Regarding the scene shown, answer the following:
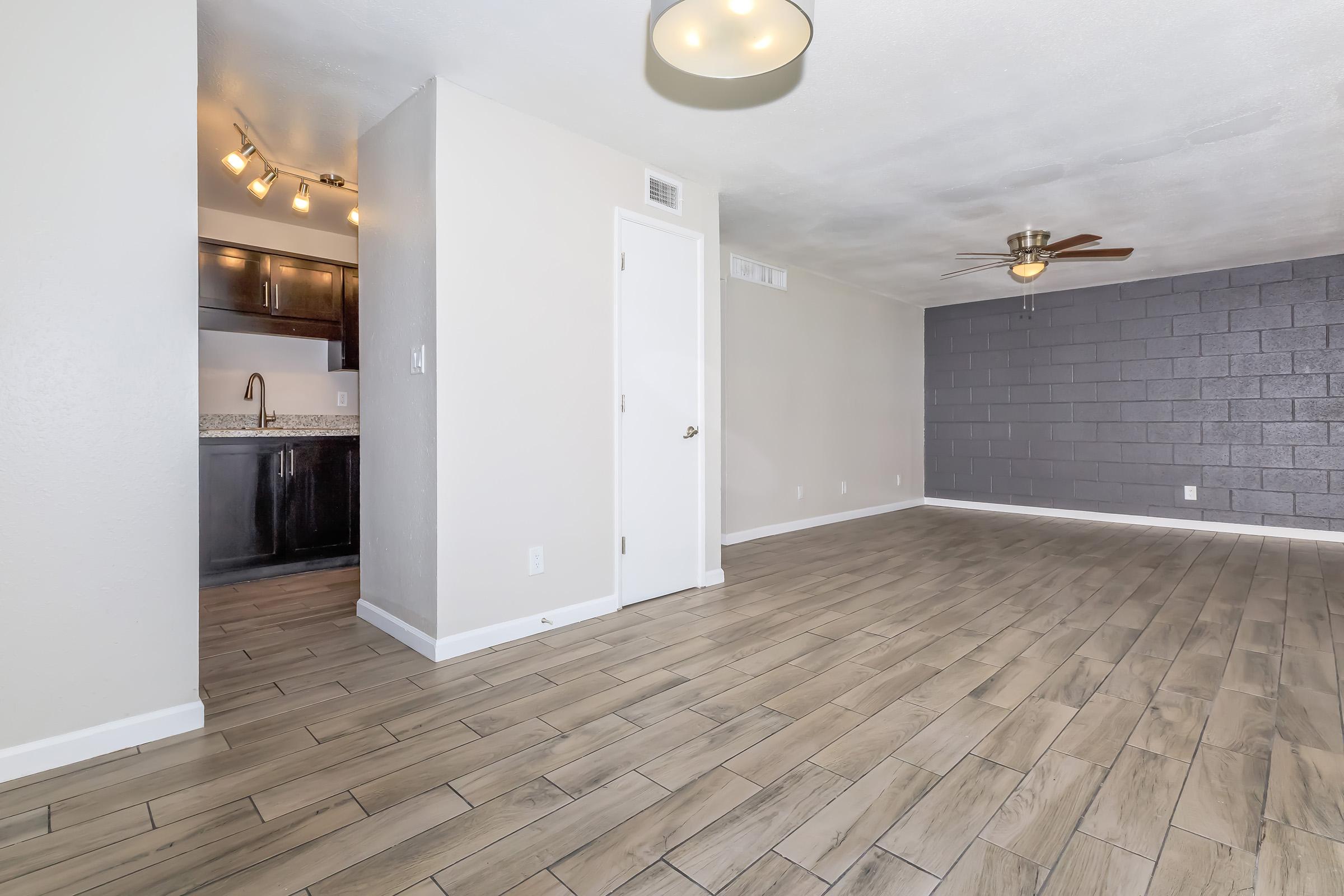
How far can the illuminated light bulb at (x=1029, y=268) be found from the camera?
4.68m

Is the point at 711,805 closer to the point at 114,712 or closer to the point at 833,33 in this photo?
the point at 114,712

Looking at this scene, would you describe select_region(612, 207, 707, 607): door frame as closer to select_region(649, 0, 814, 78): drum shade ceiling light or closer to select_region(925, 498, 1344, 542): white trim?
select_region(649, 0, 814, 78): drum shade ceiling light

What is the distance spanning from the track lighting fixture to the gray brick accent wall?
21.9 ft

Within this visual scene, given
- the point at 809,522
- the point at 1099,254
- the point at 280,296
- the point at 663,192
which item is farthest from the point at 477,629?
the point at 1099,254

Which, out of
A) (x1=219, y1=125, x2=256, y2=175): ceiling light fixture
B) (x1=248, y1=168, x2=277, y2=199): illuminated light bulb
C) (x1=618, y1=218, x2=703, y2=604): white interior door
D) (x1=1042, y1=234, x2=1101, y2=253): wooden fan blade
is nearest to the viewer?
(x1=219, y1=125, x2=256, y2=175): ceiling light fixture

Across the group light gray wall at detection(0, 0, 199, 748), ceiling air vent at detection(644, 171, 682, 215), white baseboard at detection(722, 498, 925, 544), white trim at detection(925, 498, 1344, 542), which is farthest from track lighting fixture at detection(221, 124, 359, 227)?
white trim at detection(925, 498, 1344, 542)

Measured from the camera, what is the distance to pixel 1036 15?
2.20m

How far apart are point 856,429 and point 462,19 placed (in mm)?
5472

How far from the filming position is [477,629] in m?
2.75

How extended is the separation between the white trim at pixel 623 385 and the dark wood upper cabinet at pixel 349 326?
2.39m

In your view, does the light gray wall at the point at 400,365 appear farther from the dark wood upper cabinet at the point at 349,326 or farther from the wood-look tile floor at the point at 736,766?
the dark wood upper cabinet at the point at 349,326

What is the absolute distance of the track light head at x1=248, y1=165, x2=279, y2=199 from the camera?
10.6 feet

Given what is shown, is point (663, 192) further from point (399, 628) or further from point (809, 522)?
point (809, 522)

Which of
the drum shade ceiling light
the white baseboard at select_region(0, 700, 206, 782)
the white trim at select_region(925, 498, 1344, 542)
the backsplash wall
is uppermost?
the drum shade ceiling light
